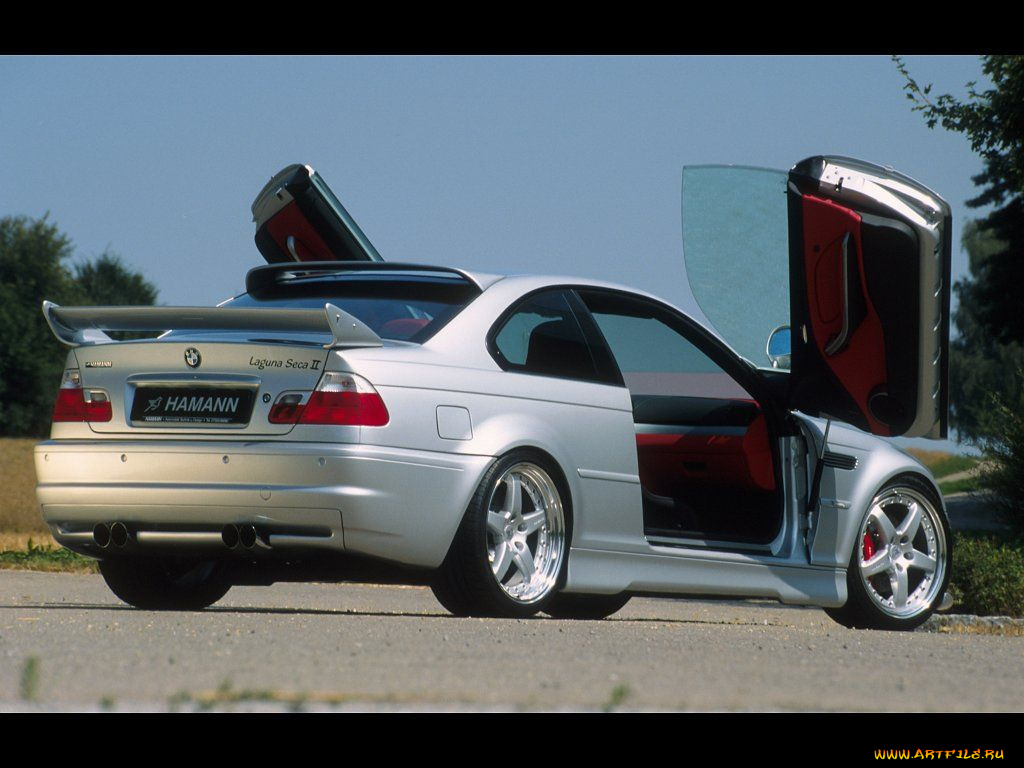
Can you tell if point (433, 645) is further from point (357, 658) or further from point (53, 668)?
point (53, 668)

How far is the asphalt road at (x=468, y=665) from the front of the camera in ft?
14.3

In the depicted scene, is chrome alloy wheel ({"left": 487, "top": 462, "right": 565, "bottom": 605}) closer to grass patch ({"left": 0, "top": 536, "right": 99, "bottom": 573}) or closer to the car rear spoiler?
the car rear spoiler

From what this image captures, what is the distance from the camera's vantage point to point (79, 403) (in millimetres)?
7199

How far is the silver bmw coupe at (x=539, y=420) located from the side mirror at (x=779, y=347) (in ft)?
0.08

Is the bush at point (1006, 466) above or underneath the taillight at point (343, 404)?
underneath

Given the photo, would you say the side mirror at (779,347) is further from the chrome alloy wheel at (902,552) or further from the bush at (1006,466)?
the bush at (1006,466)

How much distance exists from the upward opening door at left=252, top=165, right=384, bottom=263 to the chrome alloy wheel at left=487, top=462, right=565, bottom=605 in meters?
2.48

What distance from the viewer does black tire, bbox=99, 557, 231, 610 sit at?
25.7 feet

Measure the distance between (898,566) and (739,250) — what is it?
203 centimetres

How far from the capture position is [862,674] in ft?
17.5

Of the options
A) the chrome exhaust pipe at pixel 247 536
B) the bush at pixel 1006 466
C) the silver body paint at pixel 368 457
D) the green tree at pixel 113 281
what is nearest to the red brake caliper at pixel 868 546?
the silver body paint at pixel 368 457

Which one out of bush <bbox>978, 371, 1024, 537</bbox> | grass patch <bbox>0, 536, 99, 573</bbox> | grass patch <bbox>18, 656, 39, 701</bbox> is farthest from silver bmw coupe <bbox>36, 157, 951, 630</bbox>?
bush <bbox>978, 371, 1024, 537</bbox>
